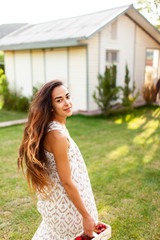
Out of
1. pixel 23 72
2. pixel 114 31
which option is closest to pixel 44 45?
pixel 23 72

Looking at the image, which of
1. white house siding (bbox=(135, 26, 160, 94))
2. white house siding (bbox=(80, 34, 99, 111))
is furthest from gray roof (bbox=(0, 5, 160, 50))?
white house siding (bbox=(80, 34, 99, 111))

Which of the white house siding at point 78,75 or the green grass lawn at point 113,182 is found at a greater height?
the white house siding at point 78,75

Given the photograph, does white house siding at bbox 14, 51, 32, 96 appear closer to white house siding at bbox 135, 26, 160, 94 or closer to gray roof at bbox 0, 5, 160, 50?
gray roof at bbox 0, 5, 160, 50

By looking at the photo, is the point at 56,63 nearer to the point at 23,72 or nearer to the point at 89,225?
the point at 23,72

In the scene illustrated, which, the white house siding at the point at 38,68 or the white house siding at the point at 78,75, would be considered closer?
the white house siding at the point at 78,75

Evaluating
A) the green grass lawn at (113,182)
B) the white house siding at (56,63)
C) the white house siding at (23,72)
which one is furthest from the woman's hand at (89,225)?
the white house siding at (23,72)

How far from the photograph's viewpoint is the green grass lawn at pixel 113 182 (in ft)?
9.22

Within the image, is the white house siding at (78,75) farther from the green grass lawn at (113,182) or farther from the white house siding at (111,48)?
the green grass lawn at (113,182)

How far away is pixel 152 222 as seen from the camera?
9.34 feet

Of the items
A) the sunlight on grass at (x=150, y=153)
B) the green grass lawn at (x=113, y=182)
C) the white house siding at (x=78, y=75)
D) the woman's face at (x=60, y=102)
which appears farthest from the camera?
the white house siding at (x=78, y=75)

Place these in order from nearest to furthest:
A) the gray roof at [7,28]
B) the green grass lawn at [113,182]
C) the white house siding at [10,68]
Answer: the green grass lawn at [113,182] < the white house siding at [10,68] < the gray roof at [7,28]

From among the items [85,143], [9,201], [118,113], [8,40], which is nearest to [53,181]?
[9,201]

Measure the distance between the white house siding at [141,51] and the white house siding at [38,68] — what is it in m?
4.65

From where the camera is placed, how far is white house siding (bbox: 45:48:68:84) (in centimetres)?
986
